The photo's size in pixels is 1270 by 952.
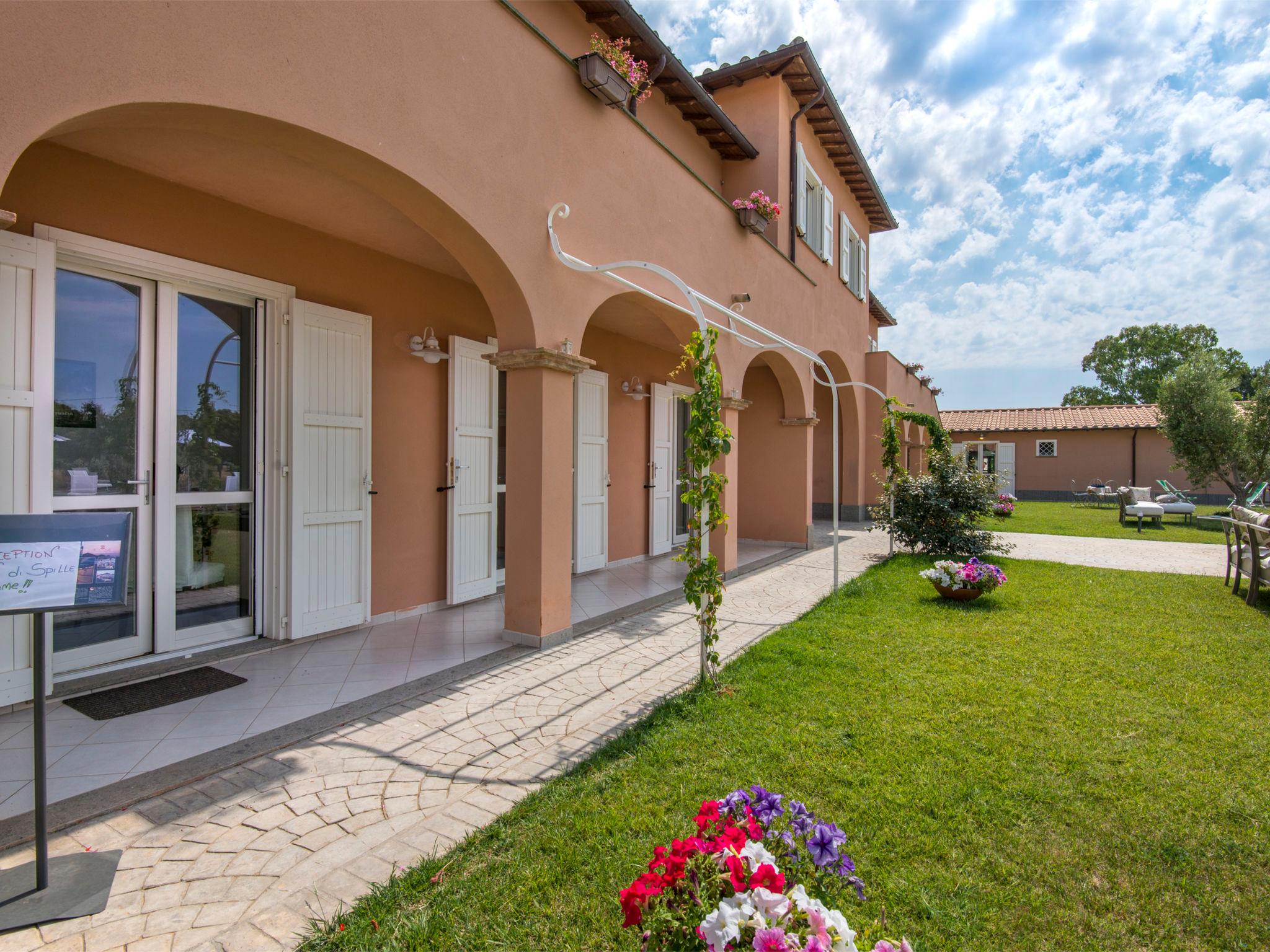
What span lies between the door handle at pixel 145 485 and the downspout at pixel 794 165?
8.36 meters

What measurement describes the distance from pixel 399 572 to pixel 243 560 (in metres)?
1.16

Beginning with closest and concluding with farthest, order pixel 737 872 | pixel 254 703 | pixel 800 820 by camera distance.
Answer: pixel 737 872, pixel 800 820, pixel 254 703

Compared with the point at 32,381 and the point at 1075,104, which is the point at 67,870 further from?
the point at 1075,104

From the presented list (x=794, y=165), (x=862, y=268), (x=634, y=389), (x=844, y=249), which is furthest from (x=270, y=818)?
(x=862, y=268)

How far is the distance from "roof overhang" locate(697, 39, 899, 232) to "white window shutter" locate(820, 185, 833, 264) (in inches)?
30.0

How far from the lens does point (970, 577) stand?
6.01 metres

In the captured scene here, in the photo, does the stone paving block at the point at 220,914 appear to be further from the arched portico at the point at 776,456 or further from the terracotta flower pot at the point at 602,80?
the arched portico at the point at 776,456

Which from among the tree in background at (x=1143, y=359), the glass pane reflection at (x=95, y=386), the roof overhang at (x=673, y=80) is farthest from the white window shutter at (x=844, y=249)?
the tree in background at (x=1143, y=359)

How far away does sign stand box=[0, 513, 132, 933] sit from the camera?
187 cm

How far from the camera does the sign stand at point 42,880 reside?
73.6 inches

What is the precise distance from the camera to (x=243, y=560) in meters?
4.49

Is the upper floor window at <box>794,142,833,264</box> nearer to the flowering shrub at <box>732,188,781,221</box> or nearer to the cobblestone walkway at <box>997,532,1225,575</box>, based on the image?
the flowering shrub at <box>732,188,781,221</box>

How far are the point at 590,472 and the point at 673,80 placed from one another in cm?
447

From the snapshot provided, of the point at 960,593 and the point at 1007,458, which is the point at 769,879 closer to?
the point at 960,593
